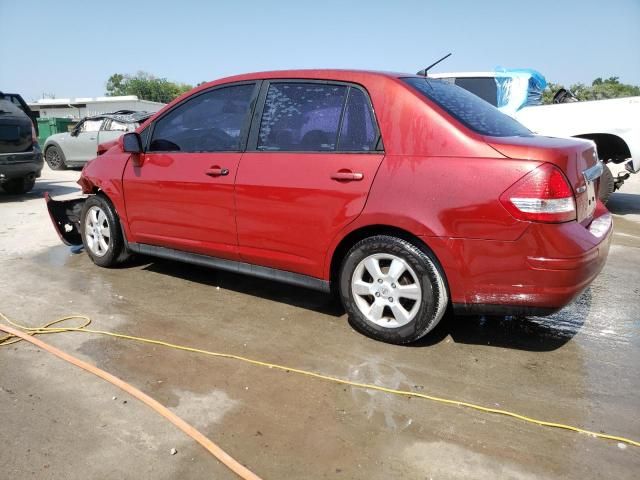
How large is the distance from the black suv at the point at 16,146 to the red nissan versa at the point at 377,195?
5429 mm

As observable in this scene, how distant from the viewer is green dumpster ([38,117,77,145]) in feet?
73.8

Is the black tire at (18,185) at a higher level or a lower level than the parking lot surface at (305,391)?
higher

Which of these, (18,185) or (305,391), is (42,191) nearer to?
(18,185)

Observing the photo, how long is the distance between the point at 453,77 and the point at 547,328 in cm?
756

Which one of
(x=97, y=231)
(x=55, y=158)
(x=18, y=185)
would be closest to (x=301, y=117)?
(x=97, y=231)

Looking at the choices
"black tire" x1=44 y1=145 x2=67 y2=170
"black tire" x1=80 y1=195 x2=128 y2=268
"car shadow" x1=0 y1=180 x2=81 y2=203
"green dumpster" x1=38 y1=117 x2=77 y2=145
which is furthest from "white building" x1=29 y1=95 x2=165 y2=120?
"black tire" x1=80 y1=195 x2=128 y2=268

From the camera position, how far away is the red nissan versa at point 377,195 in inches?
109

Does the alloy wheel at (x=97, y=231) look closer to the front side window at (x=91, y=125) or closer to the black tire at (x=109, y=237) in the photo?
the black tire at (x=109, y=237)

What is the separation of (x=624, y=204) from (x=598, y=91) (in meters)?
28.6

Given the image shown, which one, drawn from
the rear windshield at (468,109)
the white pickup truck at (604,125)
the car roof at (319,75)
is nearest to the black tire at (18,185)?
the car roof at (319,75)

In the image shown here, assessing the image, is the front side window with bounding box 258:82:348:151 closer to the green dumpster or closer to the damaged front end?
the damaged front end

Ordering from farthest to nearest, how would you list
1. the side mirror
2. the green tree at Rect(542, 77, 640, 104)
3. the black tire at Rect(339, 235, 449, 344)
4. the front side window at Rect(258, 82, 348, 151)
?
the green tree at Rect(542, 77, 640, 104) < the side mirror < the front side window at Rect(258, 82, 348, 151) < the black tire at Rect(339, 235, 449, 344)

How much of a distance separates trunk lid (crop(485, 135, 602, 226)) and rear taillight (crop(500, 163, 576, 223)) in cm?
7

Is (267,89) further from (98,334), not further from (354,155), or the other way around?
(98,334)
